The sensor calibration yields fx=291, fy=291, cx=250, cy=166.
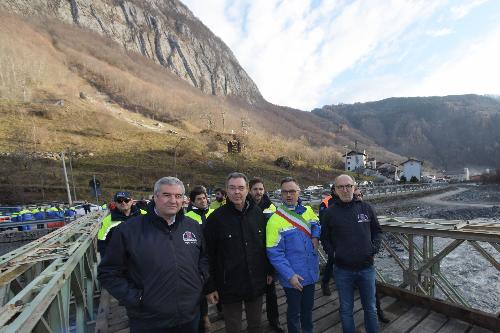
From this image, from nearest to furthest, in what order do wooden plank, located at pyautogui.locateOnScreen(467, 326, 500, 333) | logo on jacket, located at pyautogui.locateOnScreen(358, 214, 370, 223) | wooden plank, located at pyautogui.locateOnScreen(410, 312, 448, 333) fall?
1. logo on jacket, located at pyautogui.locateOnScreen(358, 214, 370, 223)
2. wooden plank, located at pyautogui.locateOnScreen(467, 326, 500, 333)
3. wooden plank, located at pyautogui.locateOnScreen(410, 312, 448, 333)

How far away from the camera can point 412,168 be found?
259 ft

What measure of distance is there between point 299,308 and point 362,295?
75 centimetres

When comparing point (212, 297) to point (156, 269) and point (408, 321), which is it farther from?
point (408, 321)

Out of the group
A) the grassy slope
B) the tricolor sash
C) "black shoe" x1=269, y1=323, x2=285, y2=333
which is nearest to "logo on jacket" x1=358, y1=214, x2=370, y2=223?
the tricolor sash

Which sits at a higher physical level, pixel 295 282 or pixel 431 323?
pixel 295 282

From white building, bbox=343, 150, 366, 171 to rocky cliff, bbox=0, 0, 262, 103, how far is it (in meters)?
95.1

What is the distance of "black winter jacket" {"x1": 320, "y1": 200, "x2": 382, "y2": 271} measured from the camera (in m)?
3.24

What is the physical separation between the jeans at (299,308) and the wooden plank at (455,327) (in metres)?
1.70

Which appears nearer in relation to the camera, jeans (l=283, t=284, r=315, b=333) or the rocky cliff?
jeans (l=283, t=284, r=315, b=333)

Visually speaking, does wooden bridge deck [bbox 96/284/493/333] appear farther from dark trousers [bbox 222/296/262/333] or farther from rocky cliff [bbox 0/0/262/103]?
rocky cliff [bbox 0/0/262/103]

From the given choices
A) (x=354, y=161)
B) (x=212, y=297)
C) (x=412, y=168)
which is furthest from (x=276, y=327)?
(x=412, y=168)

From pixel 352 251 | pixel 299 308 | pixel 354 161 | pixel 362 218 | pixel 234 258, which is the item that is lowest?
pixel 354 161

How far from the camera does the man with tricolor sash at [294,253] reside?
303cm

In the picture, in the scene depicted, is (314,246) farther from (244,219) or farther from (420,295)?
(420,295)
